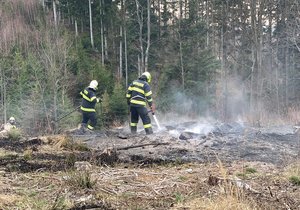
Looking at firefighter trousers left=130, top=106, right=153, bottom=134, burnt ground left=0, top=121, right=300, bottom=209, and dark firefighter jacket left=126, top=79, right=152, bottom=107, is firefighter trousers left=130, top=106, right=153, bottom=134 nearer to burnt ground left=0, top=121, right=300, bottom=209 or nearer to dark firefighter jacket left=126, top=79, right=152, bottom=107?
dark firefighter jacket left=126, top=79, right=152, bottom=107

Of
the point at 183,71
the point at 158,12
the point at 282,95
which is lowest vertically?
the point at 282,95

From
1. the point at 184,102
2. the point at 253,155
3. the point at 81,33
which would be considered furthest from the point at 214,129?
the point at 81,33

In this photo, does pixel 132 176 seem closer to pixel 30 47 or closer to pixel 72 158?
pixel 72 158

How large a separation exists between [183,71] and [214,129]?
14727mm

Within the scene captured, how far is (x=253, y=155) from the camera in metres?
7.69

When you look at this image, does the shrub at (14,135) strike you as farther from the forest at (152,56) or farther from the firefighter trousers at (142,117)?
the forest at (152,56)

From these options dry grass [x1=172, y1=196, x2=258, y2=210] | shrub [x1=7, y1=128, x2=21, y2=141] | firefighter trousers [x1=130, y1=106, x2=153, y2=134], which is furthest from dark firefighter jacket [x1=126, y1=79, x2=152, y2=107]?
dry grass [x1=172, y1=196, x2=258, y2=210]

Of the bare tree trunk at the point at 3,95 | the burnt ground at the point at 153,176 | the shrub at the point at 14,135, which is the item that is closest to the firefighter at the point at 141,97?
the burnt ground at the point at 153,176

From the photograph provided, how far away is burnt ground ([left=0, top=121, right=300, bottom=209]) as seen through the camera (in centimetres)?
418

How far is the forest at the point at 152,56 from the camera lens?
71.2 feet

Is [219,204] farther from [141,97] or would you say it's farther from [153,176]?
[141,97]

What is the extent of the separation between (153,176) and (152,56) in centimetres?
2517

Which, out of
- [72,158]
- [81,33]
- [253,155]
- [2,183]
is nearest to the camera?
[2,183]

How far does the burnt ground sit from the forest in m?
11.3
